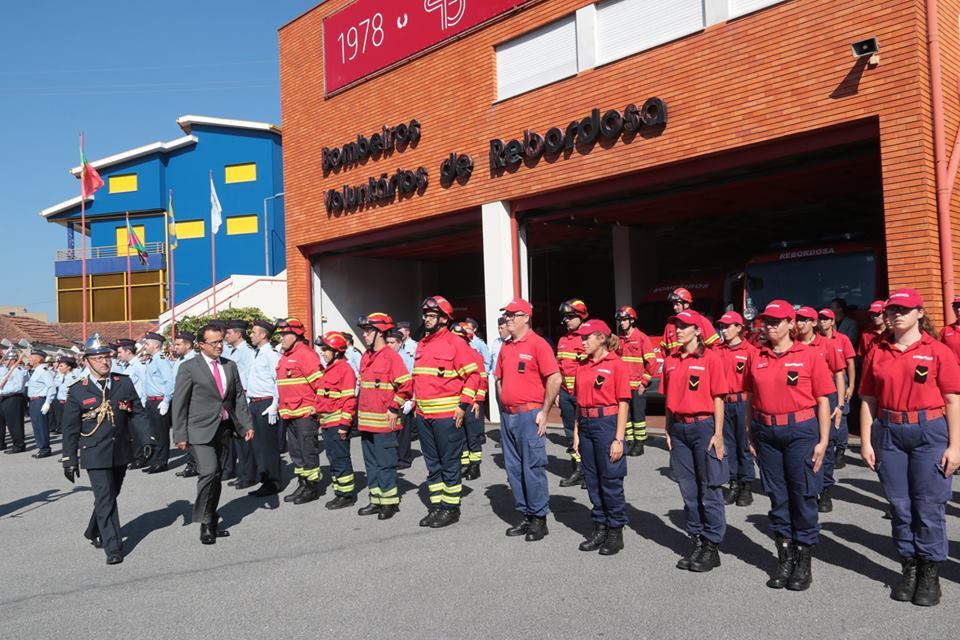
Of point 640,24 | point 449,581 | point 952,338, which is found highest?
point 640,24

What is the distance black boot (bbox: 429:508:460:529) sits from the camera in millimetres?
7156

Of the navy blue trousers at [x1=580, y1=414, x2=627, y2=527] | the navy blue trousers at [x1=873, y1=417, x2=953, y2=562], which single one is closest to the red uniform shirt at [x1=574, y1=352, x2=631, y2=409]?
the navy blue trousers at [x1=580, y1=414, x2=627, y2=527]

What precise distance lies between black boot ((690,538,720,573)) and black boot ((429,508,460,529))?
8.22ft

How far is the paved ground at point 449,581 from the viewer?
4574mm

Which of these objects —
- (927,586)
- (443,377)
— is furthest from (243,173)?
(927,586)

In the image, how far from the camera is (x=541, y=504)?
21.4 ft

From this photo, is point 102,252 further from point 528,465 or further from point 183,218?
point 528,465

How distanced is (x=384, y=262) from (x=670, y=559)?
1947 cm

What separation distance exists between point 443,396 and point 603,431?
1757 mm

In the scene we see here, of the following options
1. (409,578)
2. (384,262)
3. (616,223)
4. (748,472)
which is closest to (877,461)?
(748,472)

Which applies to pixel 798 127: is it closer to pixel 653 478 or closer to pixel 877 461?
pixel 653 478

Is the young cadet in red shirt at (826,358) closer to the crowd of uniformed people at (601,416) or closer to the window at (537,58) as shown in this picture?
the crowd of uniformed people at (601,416)

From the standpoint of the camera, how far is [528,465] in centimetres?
652

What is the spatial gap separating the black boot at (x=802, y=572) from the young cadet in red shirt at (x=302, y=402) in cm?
525
